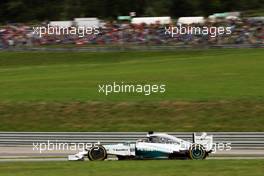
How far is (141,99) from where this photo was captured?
26750mm

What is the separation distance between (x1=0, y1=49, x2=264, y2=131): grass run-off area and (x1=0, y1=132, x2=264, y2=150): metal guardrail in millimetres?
2346

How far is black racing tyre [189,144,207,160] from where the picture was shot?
1775 centimetres

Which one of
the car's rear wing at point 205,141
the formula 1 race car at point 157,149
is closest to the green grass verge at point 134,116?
the car's rear wing at point 205,141

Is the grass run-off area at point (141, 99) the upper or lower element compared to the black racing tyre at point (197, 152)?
lower

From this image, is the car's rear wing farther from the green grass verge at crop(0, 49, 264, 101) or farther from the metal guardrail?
the green grass verge at crop(0, 49, 264, 101)

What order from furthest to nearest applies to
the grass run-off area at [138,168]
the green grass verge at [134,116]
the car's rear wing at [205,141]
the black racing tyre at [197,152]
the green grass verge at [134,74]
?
the green grass verge at [134,74], the green grass verge at [134,116], the car's rear wing at [205,141], the black racing tyre at [197,152], the grass run-off area at [138,168]

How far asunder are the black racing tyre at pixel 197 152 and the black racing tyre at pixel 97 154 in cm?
233

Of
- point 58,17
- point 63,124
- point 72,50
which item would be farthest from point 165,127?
point 58,17

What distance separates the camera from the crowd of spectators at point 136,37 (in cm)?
4472

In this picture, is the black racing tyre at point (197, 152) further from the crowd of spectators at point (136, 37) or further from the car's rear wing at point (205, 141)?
the crowd of spectators at point (136, 37)

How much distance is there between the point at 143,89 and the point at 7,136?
7997 mm

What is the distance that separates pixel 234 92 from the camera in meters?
27.3

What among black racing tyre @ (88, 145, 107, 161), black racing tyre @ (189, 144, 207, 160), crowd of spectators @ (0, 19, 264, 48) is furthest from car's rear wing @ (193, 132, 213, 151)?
crowd of spectators @ (0, 19, 264, 48)

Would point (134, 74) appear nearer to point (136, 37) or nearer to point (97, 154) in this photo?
point (136, 37)
